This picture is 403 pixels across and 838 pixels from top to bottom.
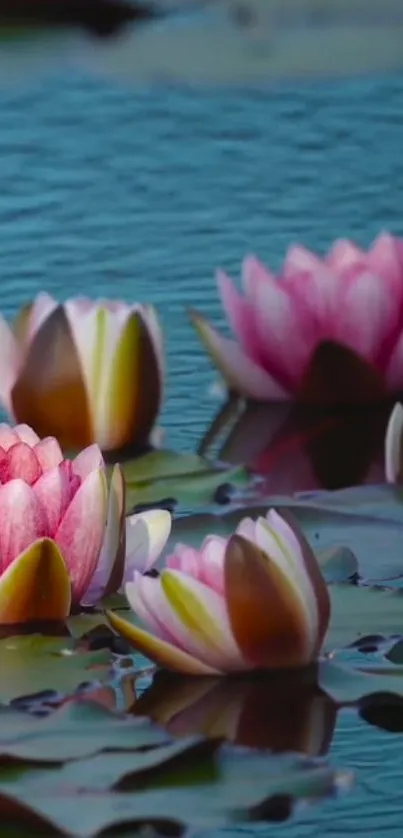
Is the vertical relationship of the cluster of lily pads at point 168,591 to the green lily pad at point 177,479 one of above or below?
above

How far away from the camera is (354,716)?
151 centimetres

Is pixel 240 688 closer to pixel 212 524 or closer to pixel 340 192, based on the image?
pixel 212 524

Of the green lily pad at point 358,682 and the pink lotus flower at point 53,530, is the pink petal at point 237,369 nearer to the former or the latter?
the pink lotus flower at point 53,530

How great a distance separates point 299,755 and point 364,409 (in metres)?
0.82

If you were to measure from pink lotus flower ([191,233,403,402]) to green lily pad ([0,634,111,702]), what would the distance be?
1.97 ft

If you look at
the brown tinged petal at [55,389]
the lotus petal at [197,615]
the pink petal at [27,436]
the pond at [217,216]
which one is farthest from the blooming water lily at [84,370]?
the lotus petal at [197,615]

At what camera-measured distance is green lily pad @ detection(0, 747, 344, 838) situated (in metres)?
1.31

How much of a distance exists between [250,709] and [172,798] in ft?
0.65

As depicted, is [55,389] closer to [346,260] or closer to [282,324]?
[282,324]

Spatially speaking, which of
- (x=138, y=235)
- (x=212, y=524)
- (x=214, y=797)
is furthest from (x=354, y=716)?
(x=138, y=235)

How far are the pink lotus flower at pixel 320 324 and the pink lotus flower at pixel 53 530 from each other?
1.58 feet

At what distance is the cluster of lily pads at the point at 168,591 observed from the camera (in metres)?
1.38

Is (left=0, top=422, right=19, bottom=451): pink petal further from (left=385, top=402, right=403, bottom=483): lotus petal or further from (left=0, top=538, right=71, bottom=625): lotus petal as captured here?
(left=385, top=402, right=403, bottom=483): lotus petal

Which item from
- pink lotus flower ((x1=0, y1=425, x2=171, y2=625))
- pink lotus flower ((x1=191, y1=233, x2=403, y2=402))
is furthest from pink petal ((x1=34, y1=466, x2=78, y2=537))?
pink lotus flower ((x1=191, y1=233, x2=403, y2=402))
